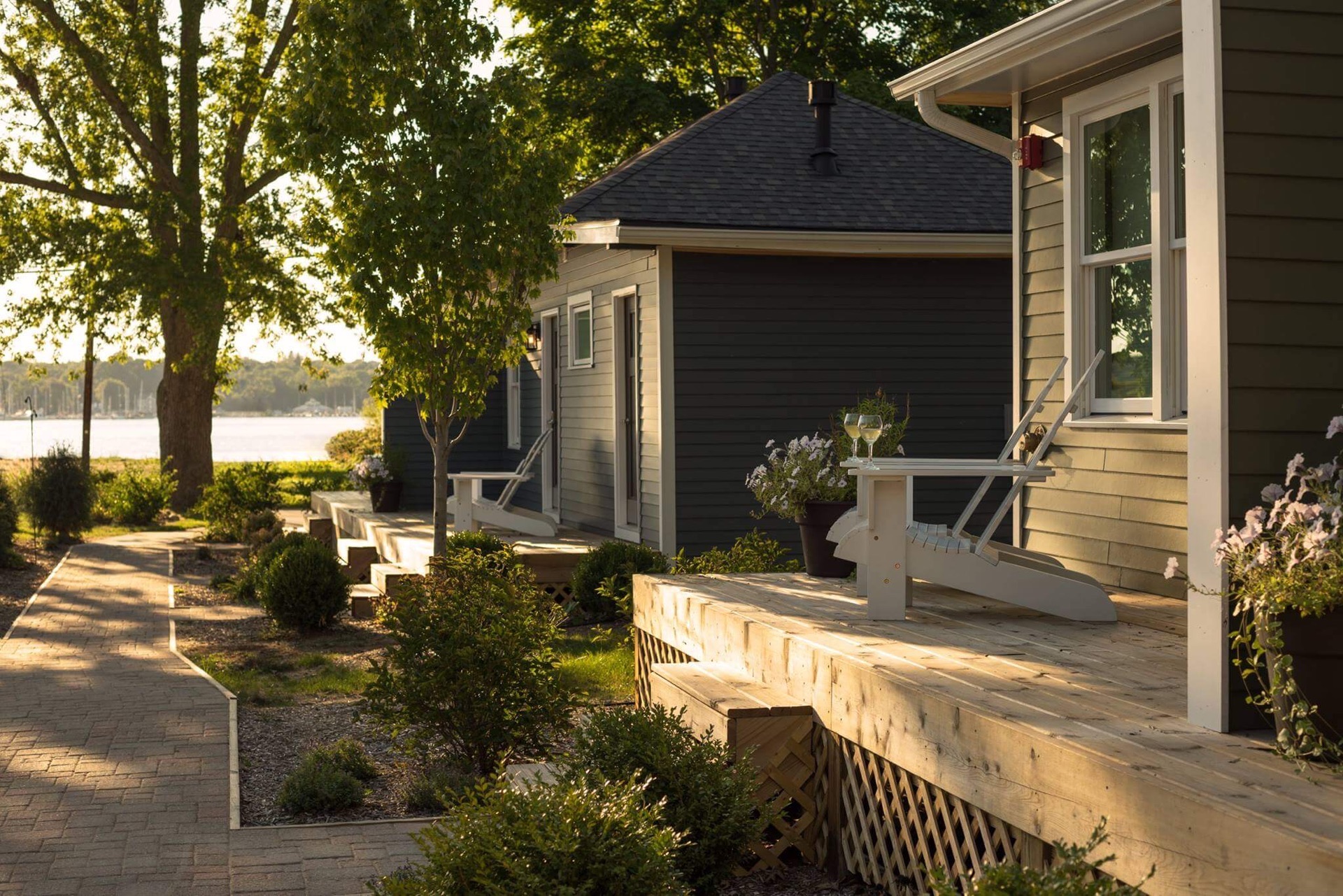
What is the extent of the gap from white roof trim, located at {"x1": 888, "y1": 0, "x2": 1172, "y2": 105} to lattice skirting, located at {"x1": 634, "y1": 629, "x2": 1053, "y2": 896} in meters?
2.80

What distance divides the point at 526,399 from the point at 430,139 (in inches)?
275

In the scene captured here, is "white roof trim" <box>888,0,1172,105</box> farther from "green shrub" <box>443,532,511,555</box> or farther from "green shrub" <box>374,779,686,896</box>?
"green shrub" <box>443,532,511,555</box>

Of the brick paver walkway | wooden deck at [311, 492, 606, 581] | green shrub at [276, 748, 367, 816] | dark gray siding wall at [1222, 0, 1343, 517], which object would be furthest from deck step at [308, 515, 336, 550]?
dark gray siding wall at [1222, 0, 1343, 517]

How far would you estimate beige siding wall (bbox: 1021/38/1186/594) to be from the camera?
20.9ft

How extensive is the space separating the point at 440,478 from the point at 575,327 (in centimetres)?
421

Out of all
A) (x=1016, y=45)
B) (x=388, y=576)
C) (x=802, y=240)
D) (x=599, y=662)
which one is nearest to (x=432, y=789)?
(x=599, y=662)

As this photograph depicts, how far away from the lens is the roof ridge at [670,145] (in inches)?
457

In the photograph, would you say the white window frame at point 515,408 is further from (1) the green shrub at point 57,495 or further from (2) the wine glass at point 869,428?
(2) the wine glass at point 869,428

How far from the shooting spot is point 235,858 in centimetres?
494

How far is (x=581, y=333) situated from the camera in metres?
14.0

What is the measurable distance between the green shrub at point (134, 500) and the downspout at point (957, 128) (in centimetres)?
1764

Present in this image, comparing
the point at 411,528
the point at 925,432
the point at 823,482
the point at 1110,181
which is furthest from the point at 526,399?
the point at 1110,181

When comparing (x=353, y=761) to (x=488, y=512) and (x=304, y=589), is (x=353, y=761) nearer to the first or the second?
(x=304, y=589)

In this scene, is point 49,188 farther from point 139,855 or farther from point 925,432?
point 139,855
